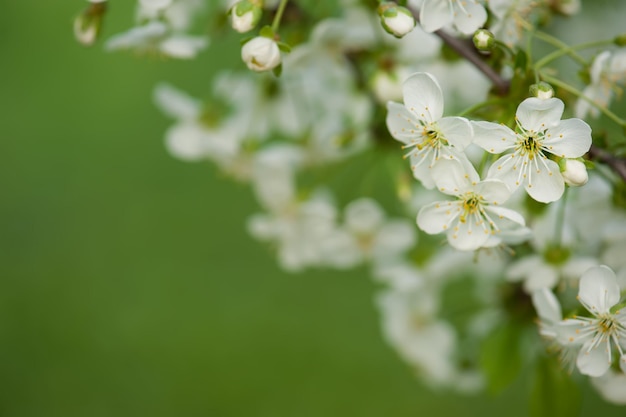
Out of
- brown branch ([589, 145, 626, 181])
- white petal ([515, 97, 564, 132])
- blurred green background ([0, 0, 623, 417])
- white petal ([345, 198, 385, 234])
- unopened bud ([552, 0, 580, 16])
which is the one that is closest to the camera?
white petal ([515, 97, 564, 132])

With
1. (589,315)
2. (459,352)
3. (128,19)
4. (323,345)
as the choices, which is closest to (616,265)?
(589,315)

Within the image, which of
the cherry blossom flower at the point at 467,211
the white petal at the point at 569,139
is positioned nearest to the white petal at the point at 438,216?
the cherry blossom flower at the point at 467,211

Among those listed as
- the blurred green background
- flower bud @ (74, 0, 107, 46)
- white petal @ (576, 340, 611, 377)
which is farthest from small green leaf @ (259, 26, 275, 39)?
the blurred green background

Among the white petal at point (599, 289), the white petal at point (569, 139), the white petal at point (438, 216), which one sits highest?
the white petal at point (569, 139)

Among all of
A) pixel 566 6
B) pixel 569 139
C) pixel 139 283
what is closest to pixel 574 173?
pixel 569 139

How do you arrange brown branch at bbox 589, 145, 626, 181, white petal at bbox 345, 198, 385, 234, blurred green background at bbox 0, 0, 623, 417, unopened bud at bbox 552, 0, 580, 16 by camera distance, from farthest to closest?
blurred green background at bbox 0, 0, 623, 417, white petal at bbox 345, 198, 385, 234, unopened bud at bbox 552, 0, 580, 16, brown branch at bbox 589, 145, 626, 181

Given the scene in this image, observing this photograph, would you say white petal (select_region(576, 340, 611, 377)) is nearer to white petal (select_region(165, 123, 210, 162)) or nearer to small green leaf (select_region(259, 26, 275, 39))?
small green leaf (select_region(259, 26, 275, 39))

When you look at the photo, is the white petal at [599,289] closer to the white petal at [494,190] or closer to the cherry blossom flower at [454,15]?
the white petal at [494,190]
